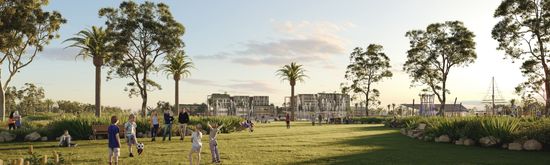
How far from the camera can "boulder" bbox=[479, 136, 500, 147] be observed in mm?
17156

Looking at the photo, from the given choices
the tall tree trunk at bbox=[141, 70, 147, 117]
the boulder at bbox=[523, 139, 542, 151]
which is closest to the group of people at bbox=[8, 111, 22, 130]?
the tall tree trunk at bbox=[141, 70, 147, 117]

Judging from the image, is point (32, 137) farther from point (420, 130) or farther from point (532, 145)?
point (532, 145)

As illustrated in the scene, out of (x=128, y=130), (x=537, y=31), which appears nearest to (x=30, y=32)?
(x=128, y=130)

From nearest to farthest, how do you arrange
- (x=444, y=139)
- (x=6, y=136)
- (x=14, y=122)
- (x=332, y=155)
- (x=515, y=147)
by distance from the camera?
1. (x=332, y=155)
2. (x=515, y=147)
3. (x=444, y=139)
4. (x=6, y=136)
5. (x=14, y=122)

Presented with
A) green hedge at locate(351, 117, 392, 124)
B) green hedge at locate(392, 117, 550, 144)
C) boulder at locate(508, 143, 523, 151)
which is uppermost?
green hedge at locate(392, 117, 550, 144)

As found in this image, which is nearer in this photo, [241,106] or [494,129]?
[494,129]

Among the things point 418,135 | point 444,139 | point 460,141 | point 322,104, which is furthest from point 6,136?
point 322,104

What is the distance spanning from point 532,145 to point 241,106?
55287mm

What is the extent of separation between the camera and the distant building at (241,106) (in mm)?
65750

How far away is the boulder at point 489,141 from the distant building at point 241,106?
151 feet

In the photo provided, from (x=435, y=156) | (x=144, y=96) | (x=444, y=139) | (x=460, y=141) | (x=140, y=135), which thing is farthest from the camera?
(x=144, y=96)

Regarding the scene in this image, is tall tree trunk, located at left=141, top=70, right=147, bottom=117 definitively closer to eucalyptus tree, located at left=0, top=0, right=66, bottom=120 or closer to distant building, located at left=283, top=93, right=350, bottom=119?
eucalyptus tree, located at left=0, top=0, right=66, bottom=120

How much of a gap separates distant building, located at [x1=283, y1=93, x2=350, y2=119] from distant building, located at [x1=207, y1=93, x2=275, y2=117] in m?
3.90

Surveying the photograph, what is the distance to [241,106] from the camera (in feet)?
228
